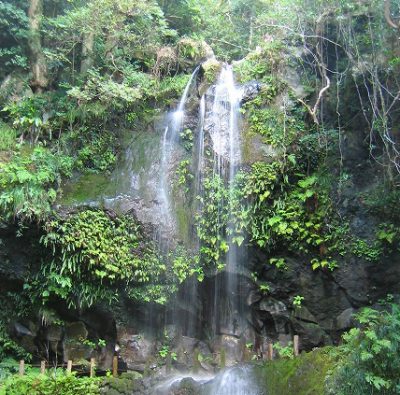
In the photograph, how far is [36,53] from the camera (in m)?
11.4

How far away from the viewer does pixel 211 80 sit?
35.6 ft

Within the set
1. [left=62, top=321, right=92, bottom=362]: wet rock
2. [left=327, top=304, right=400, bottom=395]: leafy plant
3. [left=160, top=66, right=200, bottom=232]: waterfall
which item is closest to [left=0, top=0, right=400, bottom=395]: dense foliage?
[left=160, top=66, right=200, bottom=232]: waterfall

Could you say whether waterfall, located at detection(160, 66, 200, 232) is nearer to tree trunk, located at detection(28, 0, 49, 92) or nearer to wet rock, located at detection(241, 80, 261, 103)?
wet rock, located at detection(241, 80, 261, 103)

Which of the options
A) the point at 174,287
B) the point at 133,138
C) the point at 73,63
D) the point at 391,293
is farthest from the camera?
the point at 73,63

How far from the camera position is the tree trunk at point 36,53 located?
1135 centimetres

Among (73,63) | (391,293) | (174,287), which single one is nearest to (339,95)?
(391,293)

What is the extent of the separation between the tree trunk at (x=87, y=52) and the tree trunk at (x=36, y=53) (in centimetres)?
100

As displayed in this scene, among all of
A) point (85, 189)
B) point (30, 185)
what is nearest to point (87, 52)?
point (85, 189)

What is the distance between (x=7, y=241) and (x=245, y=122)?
5618 millimetres

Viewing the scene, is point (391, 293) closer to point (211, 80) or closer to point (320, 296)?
point (320, 296)

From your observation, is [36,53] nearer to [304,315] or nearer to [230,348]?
[230,348]

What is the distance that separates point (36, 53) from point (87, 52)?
1298mm

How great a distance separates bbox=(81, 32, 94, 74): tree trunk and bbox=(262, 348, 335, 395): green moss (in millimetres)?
8603

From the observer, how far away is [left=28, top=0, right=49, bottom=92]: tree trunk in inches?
447
